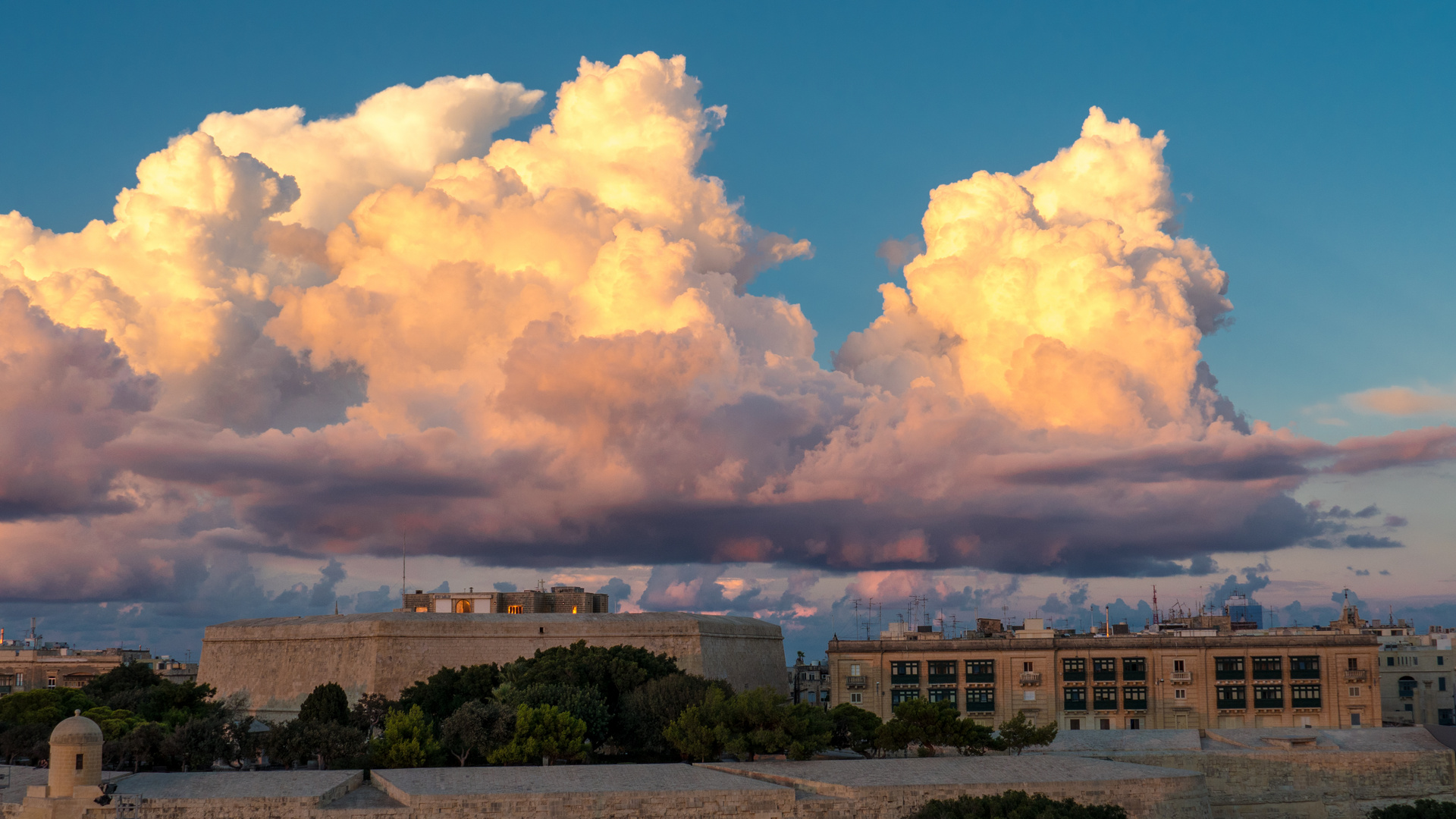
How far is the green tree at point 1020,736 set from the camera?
51.8 m

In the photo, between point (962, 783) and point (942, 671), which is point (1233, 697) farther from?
point (962, 783)

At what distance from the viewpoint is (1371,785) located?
5059cm

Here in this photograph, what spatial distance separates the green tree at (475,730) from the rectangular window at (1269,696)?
43572mm

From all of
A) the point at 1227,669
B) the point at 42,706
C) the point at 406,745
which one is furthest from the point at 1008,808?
the point at 42,706

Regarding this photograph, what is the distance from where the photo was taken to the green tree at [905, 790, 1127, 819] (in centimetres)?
3862

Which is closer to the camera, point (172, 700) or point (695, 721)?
point (695, 721)

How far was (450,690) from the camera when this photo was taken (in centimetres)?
5600

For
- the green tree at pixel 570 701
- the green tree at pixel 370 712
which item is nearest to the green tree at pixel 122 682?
the green tree at pixel 370 712

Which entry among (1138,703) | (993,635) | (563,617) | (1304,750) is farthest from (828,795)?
(993,635)

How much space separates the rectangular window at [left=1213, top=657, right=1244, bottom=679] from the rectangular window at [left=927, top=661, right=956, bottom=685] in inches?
547

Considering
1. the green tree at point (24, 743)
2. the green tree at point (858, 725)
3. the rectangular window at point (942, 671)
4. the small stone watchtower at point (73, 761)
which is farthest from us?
the rectangular window at point (942, 671)

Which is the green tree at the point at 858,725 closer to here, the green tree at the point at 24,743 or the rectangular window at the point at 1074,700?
the rectangular window at the point at 1074,700

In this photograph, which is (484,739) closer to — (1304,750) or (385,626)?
(385,626)

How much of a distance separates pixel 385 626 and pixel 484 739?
1971 cm
